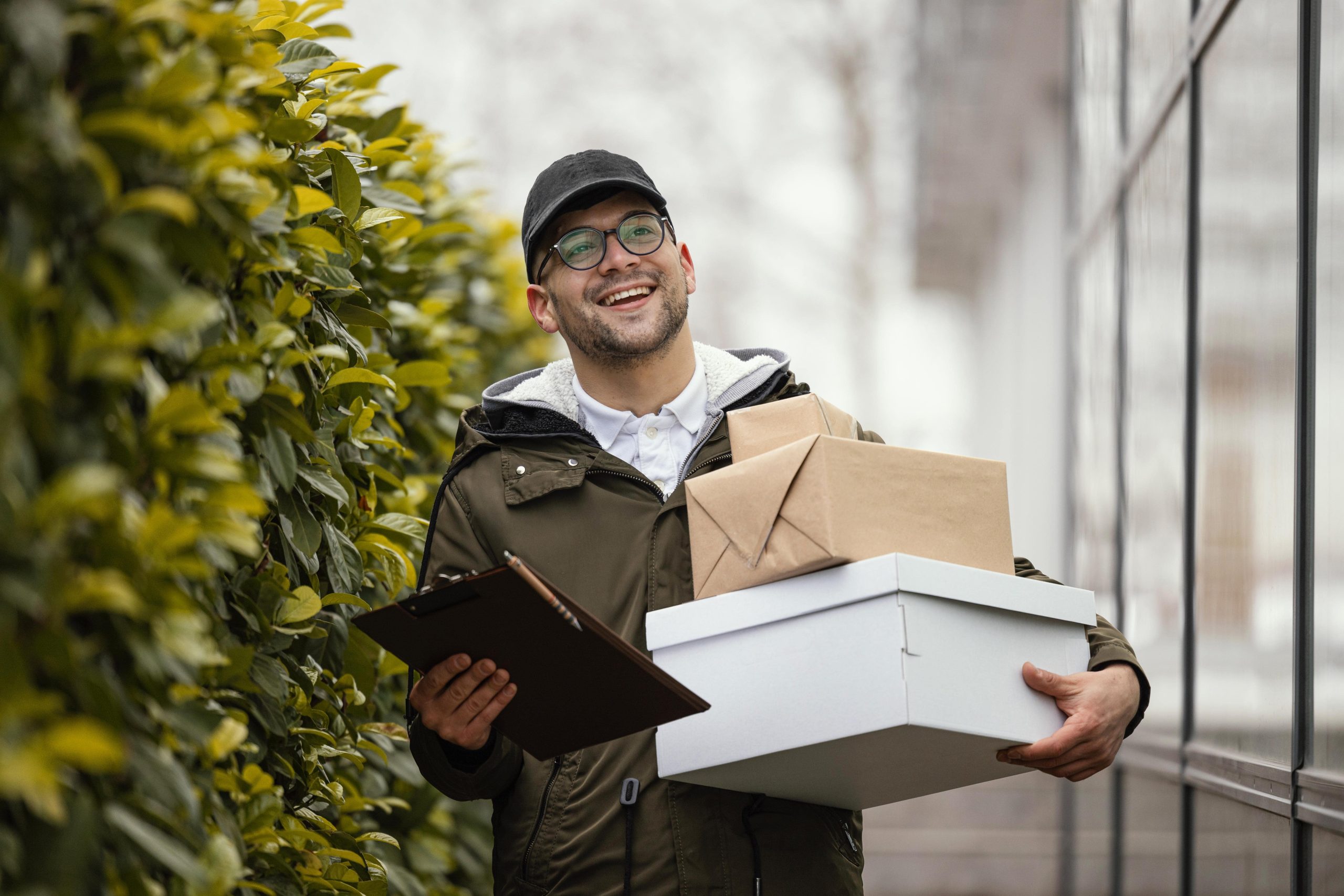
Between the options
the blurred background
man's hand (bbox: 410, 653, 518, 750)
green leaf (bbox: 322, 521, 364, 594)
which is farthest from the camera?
the blurred background

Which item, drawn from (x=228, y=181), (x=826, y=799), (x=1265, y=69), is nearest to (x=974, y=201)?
(x=1265, y=69)

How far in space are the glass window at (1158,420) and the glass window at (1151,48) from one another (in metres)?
0.17

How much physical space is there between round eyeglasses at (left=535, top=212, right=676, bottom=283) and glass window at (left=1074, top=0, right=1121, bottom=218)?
10.8ft

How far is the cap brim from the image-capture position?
251 centimetres

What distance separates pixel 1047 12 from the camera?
7.85 meters

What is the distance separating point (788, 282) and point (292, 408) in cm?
1476

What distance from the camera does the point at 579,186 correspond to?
2.52 metres

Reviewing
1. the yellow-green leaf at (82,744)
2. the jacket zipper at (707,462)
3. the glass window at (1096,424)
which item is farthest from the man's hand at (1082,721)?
the glass window at (1096,424)

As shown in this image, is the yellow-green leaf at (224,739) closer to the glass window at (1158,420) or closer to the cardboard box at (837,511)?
the cardboard box at (837,511)

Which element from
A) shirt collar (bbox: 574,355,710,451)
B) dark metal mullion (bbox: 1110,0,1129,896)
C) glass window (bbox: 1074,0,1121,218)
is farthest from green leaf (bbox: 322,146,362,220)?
glass window (bbox: 1074,0,1121,218)

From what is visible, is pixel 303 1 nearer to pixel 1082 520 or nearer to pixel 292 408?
pixel 292 408

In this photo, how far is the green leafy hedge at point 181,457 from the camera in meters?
1.27

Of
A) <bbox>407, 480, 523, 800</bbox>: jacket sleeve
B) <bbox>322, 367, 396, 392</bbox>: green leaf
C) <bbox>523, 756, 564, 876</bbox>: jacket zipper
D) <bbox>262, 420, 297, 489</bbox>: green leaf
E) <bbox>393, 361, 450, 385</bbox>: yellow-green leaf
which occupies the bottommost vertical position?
<bbox>523, 756, 564, 876</bbox>: jacket zipper

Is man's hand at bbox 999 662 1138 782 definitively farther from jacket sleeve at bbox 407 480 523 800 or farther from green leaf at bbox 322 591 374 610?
green leaf at bbox 322 591 374 610
